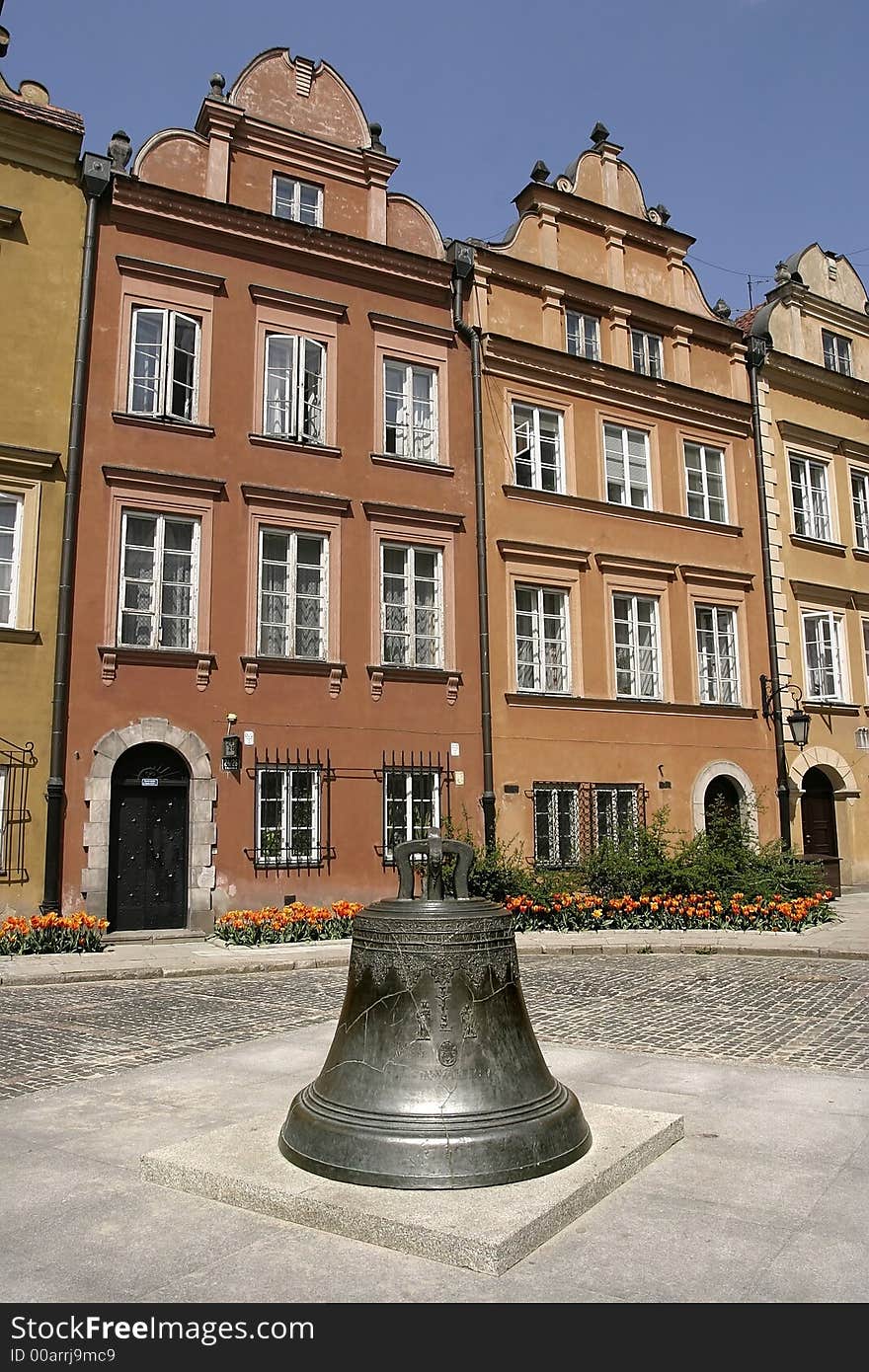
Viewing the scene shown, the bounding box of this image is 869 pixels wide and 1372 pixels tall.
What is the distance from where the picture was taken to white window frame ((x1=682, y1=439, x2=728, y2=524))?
2336 centimetres

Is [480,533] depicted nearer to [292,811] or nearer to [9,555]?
[292,811]

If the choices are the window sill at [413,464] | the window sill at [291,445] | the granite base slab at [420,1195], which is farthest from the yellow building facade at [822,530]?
the granite base slab at [420,1195]

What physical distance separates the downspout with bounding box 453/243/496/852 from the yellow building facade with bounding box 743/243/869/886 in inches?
307

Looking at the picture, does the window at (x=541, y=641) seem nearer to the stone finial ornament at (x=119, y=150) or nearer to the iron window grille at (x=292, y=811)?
the iron window grille at (x=292, y=811)

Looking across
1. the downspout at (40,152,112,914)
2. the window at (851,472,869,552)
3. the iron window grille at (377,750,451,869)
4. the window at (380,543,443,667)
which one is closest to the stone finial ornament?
the downspout at (40,152,112,914)

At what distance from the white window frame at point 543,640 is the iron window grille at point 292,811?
180 inches

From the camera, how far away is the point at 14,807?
15305 millimetres

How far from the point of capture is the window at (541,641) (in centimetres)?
2025

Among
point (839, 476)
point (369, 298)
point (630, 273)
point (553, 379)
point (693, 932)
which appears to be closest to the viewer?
point (693, 932)

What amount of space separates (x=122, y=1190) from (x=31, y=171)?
56.2 ft

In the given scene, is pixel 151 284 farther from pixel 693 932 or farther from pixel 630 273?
pixel 693 932

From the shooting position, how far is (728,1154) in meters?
5.00

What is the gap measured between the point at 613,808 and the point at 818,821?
6.11 metres

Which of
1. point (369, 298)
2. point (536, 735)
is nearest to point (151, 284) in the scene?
point (369, 298)
